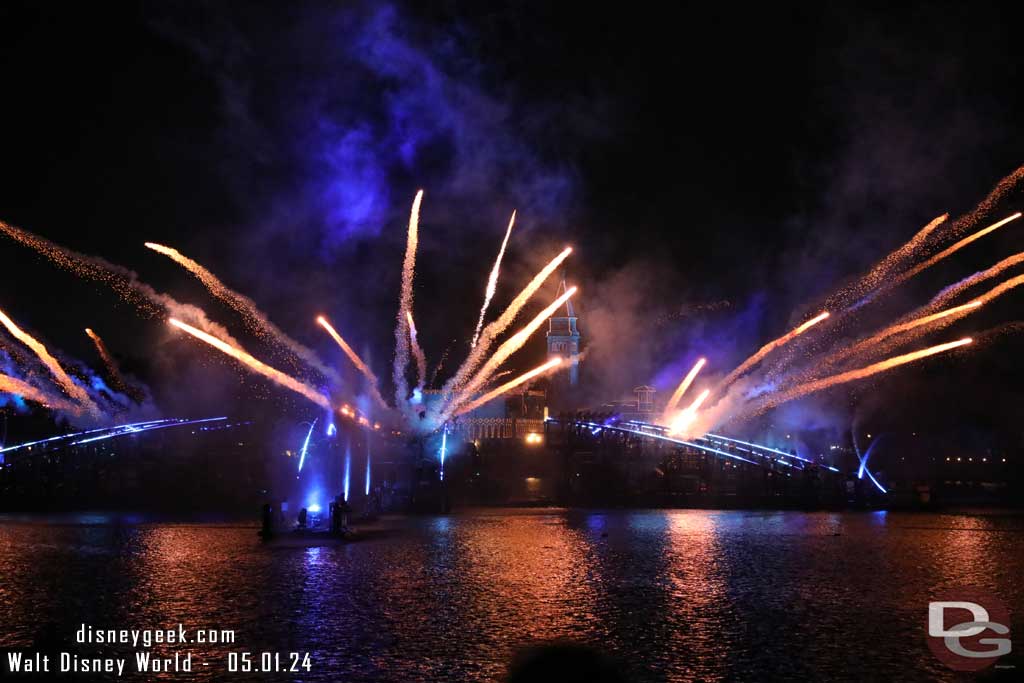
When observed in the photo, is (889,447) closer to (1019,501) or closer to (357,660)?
(1019,501)

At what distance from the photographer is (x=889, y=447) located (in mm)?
84500

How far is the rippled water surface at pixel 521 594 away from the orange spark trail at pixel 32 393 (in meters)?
19.3

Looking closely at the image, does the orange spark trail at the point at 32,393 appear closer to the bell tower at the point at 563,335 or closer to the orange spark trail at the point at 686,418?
the orange spark trail at the point at 686,418

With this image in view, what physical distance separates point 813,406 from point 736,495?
30.3 meters

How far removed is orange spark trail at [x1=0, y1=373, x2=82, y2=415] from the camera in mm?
53281

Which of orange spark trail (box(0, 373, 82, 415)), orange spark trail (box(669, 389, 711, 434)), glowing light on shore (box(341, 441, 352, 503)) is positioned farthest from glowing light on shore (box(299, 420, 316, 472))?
orange spark trail (box(669, 389, 711, 434))

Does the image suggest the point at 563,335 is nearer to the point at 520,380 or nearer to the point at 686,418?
the point at 686,418

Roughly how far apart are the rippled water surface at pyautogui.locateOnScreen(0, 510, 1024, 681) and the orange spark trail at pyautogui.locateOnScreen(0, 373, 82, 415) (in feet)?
63.4

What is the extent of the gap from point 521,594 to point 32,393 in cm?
4797

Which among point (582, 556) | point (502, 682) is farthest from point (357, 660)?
point (582, 556)

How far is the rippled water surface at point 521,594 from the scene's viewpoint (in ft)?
50.0

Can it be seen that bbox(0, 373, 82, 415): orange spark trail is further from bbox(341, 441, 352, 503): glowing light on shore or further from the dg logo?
the dg logo

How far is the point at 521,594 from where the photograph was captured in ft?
Result: 69.7

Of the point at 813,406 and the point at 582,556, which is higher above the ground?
the point at 813,406
